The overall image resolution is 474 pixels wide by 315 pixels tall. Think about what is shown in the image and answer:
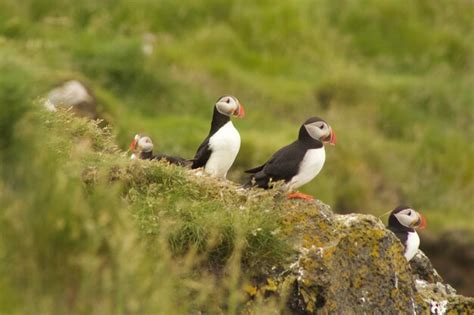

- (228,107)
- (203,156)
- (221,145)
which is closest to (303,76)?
(228,107)

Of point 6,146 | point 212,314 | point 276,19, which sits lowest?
point 212,314

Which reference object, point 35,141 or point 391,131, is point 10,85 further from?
point 391,131

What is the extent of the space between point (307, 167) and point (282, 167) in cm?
19

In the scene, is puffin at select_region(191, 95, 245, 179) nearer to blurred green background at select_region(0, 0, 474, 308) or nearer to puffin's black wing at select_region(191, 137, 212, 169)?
puffin's black wing at select_region(191, 137, 212, 169)

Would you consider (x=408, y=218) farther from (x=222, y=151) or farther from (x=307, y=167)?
(x=222, y=151)

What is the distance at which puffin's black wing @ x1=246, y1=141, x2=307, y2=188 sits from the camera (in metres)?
11.2

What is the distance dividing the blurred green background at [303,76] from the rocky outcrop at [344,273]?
944cm

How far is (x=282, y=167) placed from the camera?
1124cm

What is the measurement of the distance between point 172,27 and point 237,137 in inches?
607

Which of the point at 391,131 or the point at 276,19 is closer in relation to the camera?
the point at 391,131

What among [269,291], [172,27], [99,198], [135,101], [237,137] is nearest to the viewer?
[99,198]

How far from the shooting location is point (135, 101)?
77.3 ft

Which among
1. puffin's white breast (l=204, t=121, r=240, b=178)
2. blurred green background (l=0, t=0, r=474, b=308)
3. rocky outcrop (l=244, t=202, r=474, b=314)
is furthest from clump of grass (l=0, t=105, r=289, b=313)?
blurred green background (l=0, t=0, r=474, b=308)

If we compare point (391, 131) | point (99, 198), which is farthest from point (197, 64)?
point (99, 198)
